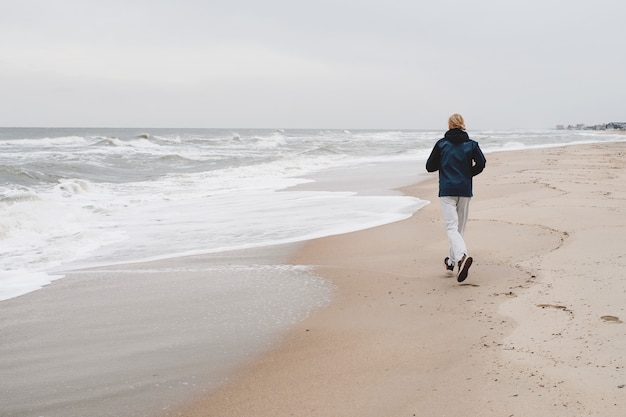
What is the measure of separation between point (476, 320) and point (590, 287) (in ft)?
3.87

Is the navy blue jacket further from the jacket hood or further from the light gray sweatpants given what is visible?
the light gray sweatpants

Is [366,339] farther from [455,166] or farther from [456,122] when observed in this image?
[456,122]

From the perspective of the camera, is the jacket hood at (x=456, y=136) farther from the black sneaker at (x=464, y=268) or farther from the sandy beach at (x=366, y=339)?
the sandy beach at (x=366, y=339)

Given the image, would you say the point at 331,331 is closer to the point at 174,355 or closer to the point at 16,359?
the point at 174,355

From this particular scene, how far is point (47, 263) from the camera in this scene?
784 centimetres

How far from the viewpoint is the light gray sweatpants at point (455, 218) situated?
619 centimetres

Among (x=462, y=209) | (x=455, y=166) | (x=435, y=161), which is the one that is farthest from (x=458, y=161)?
(x=462, y=209)

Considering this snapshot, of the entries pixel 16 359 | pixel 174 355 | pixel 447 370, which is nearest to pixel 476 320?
pixel 447 370

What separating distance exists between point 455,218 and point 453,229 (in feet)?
0.39

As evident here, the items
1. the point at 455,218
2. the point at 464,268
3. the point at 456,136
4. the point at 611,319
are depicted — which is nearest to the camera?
the point at 611,319

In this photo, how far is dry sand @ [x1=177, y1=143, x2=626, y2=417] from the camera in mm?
3355

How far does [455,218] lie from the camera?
6.32m

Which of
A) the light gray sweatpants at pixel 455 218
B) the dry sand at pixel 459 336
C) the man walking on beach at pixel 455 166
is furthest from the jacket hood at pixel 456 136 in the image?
the dry sand at pixel 459 336

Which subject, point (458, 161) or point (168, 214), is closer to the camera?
point (458, 161)
